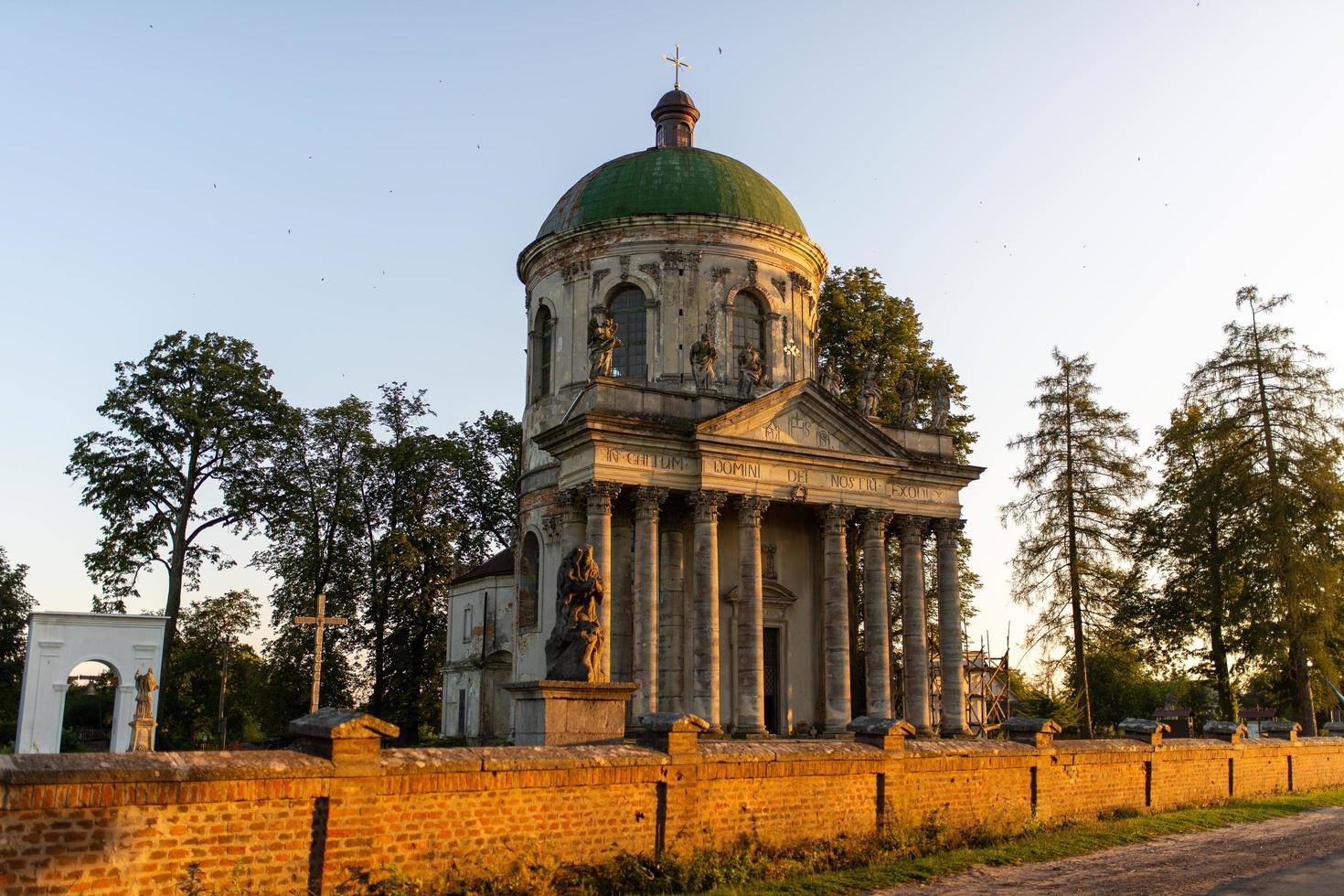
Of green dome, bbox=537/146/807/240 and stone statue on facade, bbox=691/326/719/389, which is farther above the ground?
green dome, bbox=537/146/807/240

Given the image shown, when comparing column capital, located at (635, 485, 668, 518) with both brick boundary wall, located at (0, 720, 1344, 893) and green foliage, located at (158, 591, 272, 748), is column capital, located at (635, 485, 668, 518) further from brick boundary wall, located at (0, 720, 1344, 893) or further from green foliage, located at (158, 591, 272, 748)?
green foliage, located at (158, 591, 272, 748)

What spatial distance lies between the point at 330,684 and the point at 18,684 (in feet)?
69.3

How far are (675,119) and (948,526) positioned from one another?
15.2 meters

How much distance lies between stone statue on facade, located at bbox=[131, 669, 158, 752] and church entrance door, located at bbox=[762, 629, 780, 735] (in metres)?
15.8

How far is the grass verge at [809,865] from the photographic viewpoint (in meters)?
10.9

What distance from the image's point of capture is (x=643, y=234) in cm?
3162

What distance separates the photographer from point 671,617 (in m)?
27.8

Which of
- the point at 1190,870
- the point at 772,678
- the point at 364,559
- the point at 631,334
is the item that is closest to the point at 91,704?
the point at 364,559

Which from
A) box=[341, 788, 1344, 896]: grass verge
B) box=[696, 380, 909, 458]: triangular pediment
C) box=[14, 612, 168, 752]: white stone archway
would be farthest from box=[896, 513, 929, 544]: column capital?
→ box=[14, 612, 168, 752]: white stone archway

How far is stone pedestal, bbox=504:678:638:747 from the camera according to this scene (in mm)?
14969

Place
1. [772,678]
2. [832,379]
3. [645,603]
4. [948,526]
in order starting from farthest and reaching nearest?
[832,379] < [948,526] < [772,678] < [645,603]

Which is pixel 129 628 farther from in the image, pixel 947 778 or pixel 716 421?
pixel 947 778

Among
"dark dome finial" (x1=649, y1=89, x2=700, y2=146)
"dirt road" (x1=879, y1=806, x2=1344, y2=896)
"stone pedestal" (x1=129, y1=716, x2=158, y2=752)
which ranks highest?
"dark dome finial" (x1=649, y1=89, x2=700, y2=146)

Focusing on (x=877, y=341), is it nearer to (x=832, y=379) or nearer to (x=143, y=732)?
(x=832, y=379)
